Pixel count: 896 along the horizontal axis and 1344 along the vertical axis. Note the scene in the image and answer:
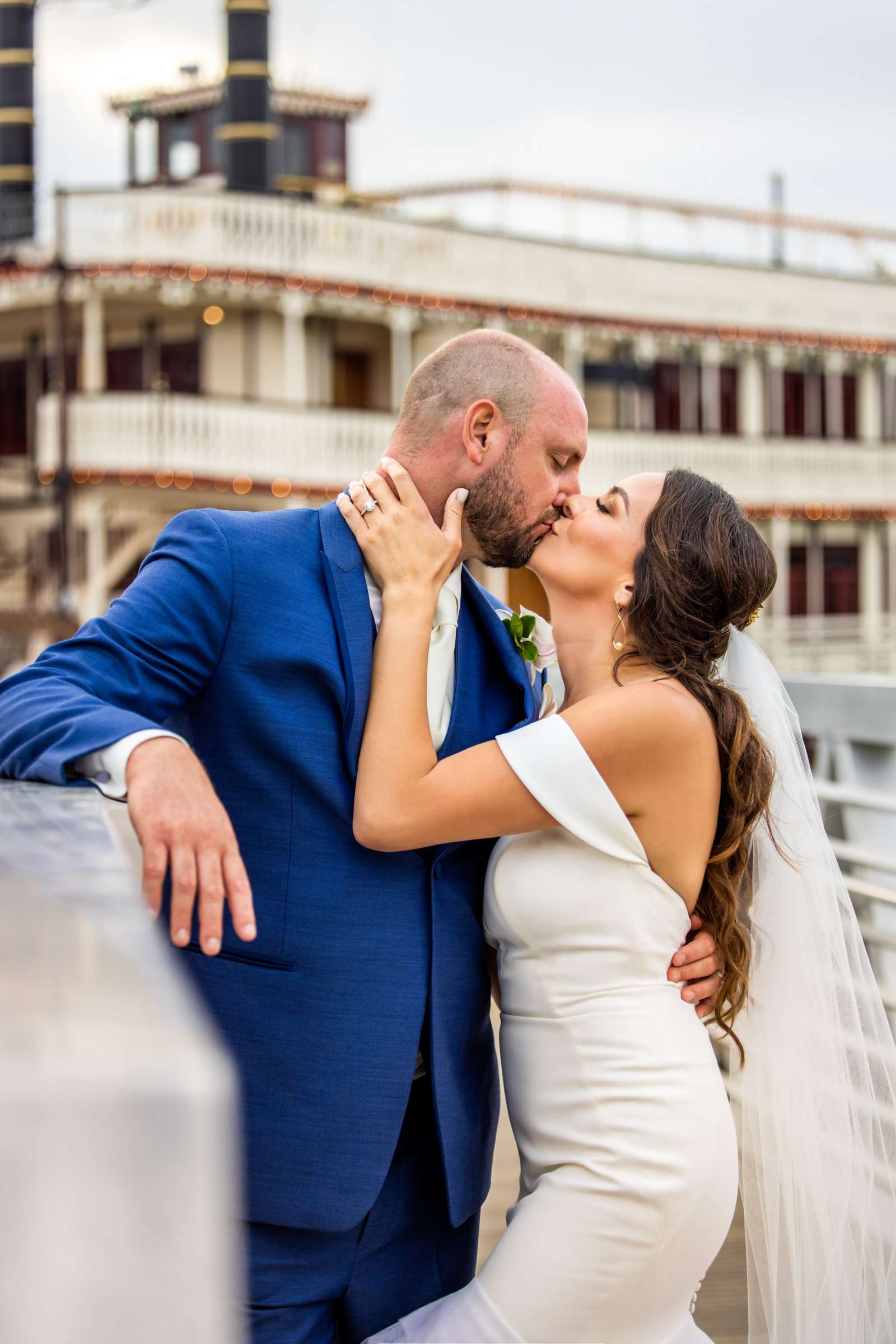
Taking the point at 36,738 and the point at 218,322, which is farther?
the point at 218,322

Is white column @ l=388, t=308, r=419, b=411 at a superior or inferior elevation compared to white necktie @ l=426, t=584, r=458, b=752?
superior

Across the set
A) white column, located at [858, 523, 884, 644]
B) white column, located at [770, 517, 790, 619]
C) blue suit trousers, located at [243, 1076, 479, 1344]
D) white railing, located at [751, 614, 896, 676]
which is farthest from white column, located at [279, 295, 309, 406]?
blue suit trousers, located at [243, 1076, 479, 1344]

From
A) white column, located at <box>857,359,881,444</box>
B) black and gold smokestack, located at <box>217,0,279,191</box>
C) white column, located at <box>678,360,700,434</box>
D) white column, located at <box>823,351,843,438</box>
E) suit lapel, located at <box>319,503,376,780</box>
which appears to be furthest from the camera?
white column, located at <box>857,359,881,444</box>

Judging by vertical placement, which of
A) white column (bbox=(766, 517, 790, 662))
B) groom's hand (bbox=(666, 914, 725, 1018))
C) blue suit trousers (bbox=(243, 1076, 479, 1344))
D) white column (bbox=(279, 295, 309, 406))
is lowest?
blue suit trousers (bbox=(243, 1076, 479, 1344))

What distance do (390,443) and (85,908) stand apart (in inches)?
73.1

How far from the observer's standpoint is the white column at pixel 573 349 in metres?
24.4

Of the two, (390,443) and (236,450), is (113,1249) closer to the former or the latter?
(390,443)

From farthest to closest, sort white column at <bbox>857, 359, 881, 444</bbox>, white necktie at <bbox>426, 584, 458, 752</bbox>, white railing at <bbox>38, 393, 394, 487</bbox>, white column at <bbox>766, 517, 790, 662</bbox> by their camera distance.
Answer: white column at <bbox>857, 359, 881, 444</bbox> < white column at <bbox>766, 517, 790, 662</bbox> < white railing at <bbox>38, 393, 394, 487</bbox> < white necktie at <bbox>426, 584, 458, 752</bbox>

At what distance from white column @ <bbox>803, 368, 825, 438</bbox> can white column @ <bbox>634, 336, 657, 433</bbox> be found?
11.5ft

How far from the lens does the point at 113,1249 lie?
662mm

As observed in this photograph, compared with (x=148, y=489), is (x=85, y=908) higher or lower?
lower

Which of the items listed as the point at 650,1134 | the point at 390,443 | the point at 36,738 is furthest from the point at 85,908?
the point at 390,443

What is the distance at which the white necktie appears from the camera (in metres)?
2.59

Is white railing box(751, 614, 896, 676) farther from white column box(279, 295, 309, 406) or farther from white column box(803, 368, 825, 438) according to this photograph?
white column box(279, 295, 309, 406)
